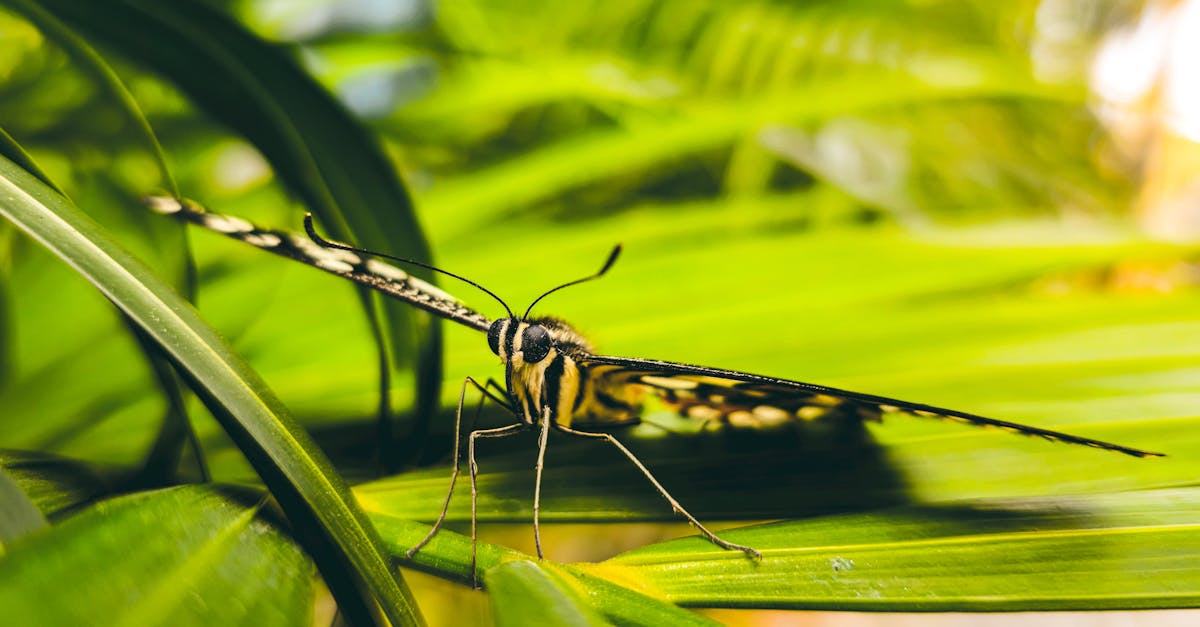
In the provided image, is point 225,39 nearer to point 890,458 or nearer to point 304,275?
point 304,275

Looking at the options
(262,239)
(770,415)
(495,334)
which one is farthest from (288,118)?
(770,415)

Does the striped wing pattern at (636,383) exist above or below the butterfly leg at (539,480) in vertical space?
above

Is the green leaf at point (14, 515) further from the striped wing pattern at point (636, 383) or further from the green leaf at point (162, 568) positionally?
the striped wing pattern at point (636, 383)

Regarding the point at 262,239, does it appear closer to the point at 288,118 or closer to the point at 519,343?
the point at 288,118

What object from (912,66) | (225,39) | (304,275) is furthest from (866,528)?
(912,66)

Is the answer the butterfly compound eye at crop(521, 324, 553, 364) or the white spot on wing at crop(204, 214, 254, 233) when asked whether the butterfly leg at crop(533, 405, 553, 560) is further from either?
the white spot on wing at crop(204, 214, 254, 233)

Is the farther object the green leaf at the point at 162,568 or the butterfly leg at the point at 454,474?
the butterfly leg at the point at 454,474

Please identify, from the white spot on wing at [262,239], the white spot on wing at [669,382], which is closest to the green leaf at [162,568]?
the white spot on wing at [262,239]

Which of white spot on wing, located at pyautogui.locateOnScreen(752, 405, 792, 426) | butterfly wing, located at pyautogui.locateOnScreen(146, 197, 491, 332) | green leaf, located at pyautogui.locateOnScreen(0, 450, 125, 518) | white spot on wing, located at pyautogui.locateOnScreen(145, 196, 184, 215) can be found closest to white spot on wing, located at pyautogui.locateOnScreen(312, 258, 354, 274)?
butterfly wing, located at pyautogui.locateOnScreen(146, 197, 491, 332)
